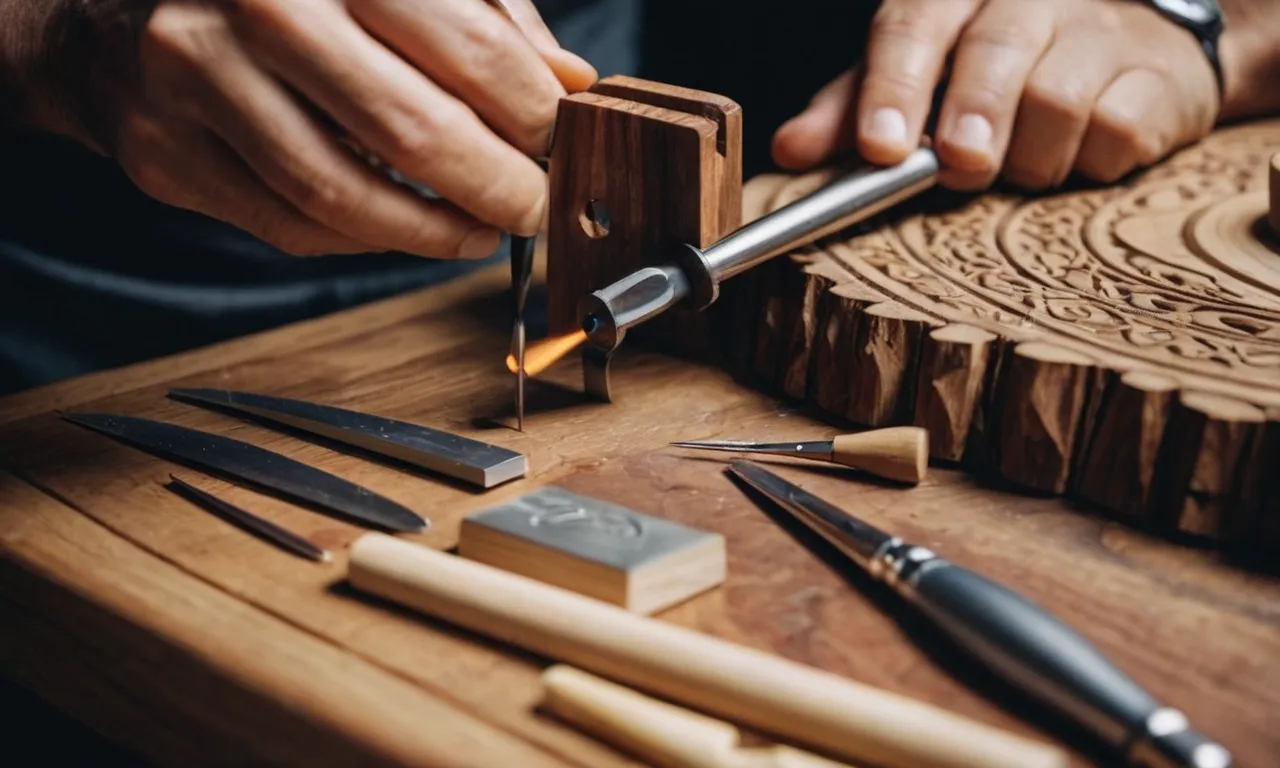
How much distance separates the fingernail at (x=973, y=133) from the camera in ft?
4.54

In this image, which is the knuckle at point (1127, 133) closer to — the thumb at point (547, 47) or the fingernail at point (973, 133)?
the fingernail at point (973, 133)

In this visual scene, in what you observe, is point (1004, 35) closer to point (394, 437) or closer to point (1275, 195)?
point (1275, 195)

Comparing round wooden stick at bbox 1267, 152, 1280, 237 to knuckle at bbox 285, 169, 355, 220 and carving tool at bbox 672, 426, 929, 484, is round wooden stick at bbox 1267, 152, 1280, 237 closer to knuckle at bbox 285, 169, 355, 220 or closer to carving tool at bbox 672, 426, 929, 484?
carving tool at bbox 672, 426, 929, 484

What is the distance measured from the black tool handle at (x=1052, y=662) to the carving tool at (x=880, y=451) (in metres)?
0.20

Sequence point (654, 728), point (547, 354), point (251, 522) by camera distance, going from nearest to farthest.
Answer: point (654, 728)
point (251, 522)
point (547, 354)

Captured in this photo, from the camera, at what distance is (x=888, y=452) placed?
3.34 ft

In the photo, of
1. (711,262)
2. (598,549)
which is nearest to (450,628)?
(598,549)

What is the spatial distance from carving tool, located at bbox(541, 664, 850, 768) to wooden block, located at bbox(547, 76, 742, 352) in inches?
22.8

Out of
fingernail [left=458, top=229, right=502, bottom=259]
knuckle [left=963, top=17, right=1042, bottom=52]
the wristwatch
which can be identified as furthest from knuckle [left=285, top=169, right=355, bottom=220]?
the wristwatch

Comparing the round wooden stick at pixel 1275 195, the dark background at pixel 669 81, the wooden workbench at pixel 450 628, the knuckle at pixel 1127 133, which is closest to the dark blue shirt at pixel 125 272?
the dark background at pixel 669 81

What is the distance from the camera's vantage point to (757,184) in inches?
58.2

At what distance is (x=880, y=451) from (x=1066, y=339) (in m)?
0.19

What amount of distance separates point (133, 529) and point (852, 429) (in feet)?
2.08

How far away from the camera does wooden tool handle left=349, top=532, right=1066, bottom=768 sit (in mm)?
647
